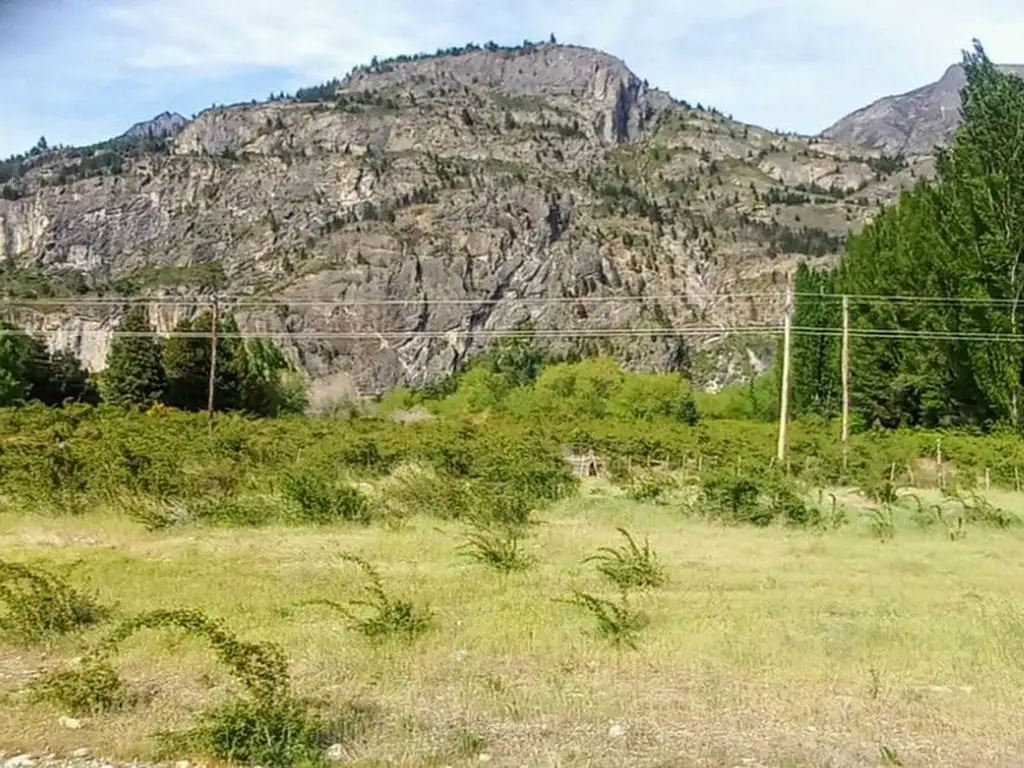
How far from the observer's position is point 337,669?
744 cm

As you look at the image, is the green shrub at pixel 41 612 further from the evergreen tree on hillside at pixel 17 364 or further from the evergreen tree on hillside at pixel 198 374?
the evergreen tree on hillside at pixel 198 374

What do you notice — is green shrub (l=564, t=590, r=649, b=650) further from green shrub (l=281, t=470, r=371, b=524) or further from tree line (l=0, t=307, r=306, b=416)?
tree line (l=0, t=307, r=306, b=416)

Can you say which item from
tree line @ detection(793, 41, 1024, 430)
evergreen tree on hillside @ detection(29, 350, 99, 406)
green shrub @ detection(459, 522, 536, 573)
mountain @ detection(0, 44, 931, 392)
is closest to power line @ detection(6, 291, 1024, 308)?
tree line @ detection(793, 41, 1024, 430)

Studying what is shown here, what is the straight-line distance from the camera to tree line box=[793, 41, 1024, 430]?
33.7 m

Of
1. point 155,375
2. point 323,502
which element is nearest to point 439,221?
point 155,375

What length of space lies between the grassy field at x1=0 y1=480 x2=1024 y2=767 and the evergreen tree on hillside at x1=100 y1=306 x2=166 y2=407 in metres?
42.1

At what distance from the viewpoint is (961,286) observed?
117 ft

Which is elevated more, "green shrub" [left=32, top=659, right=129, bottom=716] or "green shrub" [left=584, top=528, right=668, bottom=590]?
"green shrub" [left=32, top=659, right=129, bottom=716]

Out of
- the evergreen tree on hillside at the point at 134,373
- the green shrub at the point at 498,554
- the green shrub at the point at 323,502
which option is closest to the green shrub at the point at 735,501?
the green shrub at the point at 498,554

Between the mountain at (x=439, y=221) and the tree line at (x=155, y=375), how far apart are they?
3717 centimetres

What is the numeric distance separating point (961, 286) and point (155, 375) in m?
39.2

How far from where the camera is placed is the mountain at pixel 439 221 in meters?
115

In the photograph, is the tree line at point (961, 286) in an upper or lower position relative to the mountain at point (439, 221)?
lower

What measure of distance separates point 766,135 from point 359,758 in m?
177
